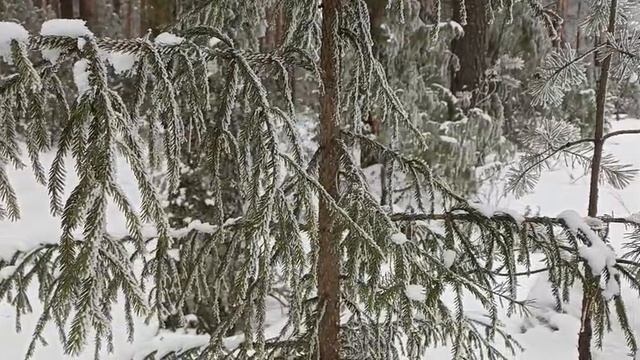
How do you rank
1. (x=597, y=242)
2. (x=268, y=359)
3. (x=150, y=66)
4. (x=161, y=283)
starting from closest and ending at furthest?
(x=150, y=66) → (x=161, y=283) → (x=597, y=242) → (x=268, y=359)

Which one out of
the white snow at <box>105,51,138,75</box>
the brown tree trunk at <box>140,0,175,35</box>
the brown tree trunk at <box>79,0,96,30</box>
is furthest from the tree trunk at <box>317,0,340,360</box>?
the brown tree trunk at <box>79,0,96,30</box>

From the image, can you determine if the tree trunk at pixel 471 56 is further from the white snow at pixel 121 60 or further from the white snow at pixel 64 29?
the white snow at pixel 64 29

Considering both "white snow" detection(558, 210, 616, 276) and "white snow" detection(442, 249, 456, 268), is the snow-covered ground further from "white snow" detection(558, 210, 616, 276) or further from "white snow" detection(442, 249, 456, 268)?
"white snow" detection(558, 210, 616, 276)

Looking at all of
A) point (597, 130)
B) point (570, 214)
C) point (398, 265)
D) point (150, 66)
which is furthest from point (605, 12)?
point (150, 66)

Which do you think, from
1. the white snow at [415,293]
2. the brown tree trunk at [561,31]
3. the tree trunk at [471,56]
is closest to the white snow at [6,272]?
the white snow at [415,293]

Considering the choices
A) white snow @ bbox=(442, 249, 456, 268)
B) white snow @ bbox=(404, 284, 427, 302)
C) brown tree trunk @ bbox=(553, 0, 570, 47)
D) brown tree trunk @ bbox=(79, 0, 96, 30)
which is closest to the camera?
white snow @ bbox=(404, 284, 427, 302)

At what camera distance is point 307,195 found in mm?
1531

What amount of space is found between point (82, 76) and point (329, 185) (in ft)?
3.55

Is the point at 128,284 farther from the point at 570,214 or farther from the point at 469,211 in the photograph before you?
the point at 570,214

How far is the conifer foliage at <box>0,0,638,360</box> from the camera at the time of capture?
108 centimetres

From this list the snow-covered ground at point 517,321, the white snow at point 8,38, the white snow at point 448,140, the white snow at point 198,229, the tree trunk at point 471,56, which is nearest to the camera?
the white snow at point 8,38

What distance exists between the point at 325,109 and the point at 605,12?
1.90 metres

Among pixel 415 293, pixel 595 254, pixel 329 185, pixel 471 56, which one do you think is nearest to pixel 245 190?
pixel 329 185

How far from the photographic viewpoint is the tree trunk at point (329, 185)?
1884mm
